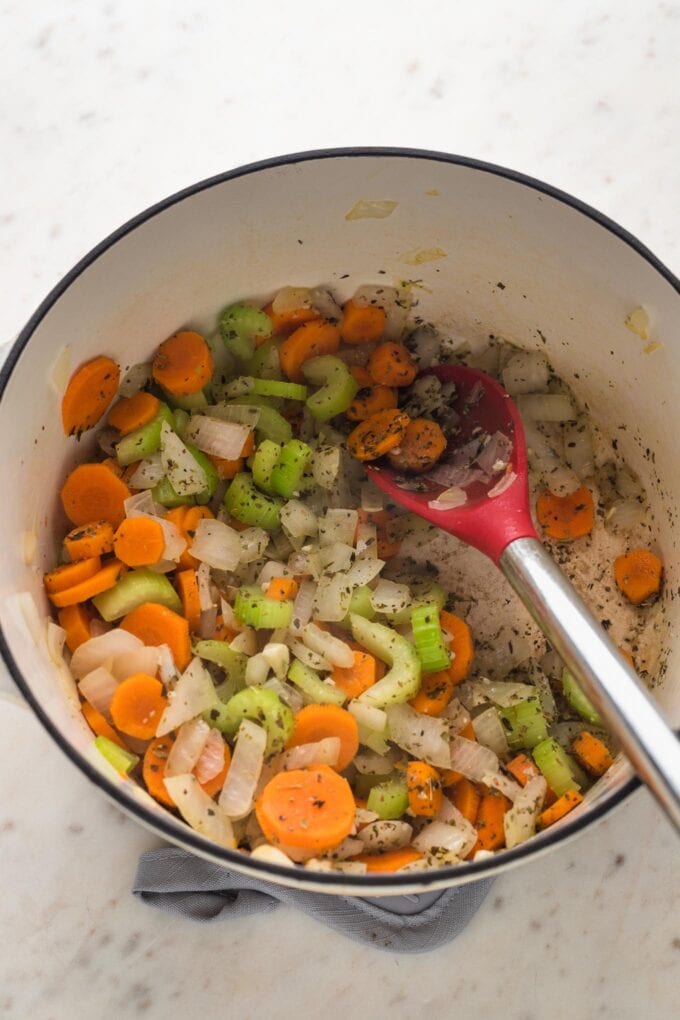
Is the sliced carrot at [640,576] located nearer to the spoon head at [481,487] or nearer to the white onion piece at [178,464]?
the spoon head at [481,487]

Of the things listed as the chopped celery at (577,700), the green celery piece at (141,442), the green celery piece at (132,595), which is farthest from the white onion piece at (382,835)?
the green celery piece at (141,442)

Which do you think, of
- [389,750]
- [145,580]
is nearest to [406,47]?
[145,580]

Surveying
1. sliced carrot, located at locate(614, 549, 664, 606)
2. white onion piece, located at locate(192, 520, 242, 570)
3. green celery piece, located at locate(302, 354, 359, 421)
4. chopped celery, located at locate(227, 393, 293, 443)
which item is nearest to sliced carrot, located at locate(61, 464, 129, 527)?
white onion piece, located at locate(192, 520, 242, 570)

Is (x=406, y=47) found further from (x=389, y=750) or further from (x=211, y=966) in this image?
(x=211, y=966)

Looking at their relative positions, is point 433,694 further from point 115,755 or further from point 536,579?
point 115,755

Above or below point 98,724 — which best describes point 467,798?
below

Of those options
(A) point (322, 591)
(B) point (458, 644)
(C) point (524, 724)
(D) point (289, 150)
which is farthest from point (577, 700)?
(D) point (289, 150)

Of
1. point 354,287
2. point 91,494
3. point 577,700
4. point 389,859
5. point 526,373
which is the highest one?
point 354,287
